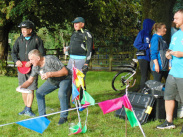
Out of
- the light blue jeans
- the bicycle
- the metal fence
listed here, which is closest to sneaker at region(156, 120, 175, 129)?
the light blue jeans

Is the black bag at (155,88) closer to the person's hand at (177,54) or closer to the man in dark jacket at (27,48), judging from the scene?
the person's hand at (177,54)

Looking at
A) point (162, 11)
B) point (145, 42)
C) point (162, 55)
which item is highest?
point (162, 11)

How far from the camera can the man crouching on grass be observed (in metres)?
4.36

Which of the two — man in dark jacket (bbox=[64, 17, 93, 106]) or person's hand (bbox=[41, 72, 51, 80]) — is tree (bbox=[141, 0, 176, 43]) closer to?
man in dark jacket (bbox=[64, 17, 93, 106])

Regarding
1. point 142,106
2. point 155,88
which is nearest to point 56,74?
point 142,106

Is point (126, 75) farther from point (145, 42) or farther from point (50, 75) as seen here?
point (50, 75)

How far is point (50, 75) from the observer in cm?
432

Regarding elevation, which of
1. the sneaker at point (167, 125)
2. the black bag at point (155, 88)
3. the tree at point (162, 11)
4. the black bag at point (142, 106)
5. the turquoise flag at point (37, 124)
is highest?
the tree at point (162, 11)

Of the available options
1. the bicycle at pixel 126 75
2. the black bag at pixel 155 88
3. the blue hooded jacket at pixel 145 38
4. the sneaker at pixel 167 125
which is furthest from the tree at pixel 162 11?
the sneaker at pixel 167 125

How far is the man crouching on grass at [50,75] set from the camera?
14.3 ft

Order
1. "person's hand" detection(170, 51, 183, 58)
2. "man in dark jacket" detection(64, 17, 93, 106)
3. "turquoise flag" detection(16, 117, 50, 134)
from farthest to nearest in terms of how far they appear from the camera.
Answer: "man in dark jacket" detection(64, 17, 93, 106) < "person's hand" detection(170, 51, 183, 58) < "turquoise flag" detection(16, 117, 50, 134)

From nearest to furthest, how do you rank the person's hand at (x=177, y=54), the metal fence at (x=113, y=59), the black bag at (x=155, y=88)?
1. the person's hand at (x=177, y=54)
2. the black bag at (x=155, y=88)
3. the metal fence at (x=113, y=59)

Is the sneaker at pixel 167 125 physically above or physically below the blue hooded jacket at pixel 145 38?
below

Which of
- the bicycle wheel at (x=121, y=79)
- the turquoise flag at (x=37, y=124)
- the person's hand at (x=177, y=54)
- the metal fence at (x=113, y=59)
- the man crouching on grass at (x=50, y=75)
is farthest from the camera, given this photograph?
the metal fence at (x=113, y=59)
